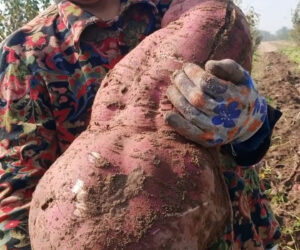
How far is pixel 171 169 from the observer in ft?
3.32

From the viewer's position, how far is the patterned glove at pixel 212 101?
3.28 ft

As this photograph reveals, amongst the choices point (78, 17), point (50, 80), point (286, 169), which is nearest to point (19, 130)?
point (50, 80)

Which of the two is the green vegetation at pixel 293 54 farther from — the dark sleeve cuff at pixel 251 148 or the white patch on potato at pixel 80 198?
the white patch on potato at pixel 80 198

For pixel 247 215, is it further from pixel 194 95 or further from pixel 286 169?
pixel 286 169

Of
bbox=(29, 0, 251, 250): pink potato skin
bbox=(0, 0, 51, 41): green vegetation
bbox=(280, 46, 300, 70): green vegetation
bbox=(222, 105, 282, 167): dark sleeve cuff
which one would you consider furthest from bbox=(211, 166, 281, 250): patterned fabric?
bbox=(280, 46, 300, 70): green vegetation

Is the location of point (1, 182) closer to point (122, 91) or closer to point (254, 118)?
point (122, 91)

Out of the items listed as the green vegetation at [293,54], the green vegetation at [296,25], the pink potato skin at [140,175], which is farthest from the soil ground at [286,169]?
the green vegetation at [296,25]

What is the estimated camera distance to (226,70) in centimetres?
101

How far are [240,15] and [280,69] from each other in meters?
8.85

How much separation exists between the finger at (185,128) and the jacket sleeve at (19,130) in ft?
1.69

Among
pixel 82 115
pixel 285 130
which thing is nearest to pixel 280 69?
pixel 285 130

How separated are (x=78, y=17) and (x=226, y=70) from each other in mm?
579

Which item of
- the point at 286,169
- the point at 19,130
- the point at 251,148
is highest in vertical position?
the point at 19,130

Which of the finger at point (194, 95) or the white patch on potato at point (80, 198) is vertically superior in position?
the finger at point (194, 95)
